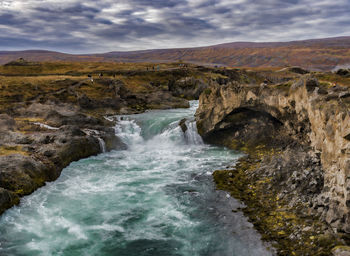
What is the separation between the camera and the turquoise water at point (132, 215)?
18.2 meters

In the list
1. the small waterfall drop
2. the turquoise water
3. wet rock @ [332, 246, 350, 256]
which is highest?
the small waterfall drop

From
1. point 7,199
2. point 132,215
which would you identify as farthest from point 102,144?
point 132,215

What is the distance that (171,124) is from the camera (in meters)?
47.2

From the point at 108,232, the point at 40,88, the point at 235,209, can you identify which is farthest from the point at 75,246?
the point at 40,88

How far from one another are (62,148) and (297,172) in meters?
26.2

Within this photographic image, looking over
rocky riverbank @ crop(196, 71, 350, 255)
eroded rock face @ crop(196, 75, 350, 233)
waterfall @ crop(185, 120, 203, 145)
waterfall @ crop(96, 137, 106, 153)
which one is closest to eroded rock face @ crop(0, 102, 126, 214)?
waterfall @ crop(96, 137, 106, 153)

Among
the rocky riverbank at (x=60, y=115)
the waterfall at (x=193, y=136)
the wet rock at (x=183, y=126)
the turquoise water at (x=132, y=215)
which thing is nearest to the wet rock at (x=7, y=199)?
the rocky riverbank at (x=60, y=115)

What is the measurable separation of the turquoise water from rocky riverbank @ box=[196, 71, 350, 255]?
208 cm

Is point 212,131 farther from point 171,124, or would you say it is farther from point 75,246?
point 75,246

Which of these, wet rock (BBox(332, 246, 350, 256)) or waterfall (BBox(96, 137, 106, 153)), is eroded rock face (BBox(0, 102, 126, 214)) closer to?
waterfall (BBox(96, 137, 106, 153))

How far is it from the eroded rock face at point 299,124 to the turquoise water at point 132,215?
17.4 feet

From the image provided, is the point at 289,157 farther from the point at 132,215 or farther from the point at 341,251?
the point at 132,215

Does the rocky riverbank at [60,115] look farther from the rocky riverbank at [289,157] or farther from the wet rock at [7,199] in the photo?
the rocky riverbank at [289,157]

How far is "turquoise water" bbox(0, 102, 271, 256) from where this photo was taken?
18156mm
